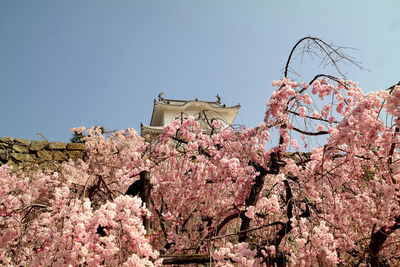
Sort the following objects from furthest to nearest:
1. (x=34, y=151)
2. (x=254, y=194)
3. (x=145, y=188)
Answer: (x=34, y=151)
(x=254, y=194)
(x=145, y=188)

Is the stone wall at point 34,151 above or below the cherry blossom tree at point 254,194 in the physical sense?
above

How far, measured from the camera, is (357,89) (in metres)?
4.11

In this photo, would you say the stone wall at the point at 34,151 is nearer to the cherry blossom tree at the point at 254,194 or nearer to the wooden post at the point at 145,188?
the cherry blossom tree at the point at 254,194

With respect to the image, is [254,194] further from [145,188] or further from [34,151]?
[34,151]

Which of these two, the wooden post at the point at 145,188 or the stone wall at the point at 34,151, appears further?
the stone wall at the point at 34,151

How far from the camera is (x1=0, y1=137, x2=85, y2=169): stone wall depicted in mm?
9453

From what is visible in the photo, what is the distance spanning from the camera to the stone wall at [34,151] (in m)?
9.45

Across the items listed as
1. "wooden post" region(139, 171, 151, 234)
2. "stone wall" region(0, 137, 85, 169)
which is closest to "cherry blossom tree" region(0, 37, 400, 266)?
"wooden post" region(139, 171, 151, 234)

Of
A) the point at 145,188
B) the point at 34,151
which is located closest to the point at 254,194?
the point at 145,188

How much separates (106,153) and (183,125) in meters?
4.78

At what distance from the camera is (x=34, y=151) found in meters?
9.85

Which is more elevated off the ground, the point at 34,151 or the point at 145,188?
the point at 34,151

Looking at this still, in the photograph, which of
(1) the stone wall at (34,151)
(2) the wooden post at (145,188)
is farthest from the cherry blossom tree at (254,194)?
(1) the stone wall at (34,151)

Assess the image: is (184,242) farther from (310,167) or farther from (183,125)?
(310,167)
